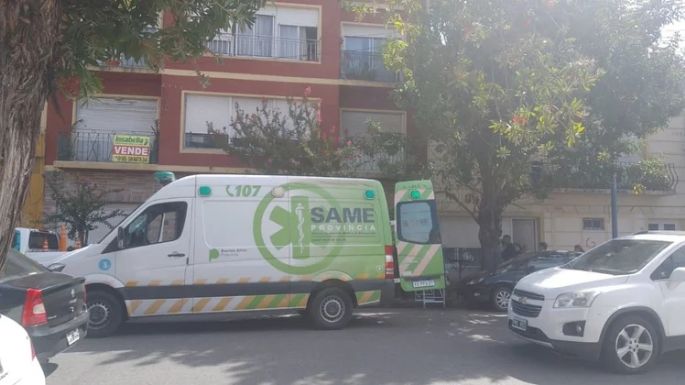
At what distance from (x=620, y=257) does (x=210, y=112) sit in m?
12.8

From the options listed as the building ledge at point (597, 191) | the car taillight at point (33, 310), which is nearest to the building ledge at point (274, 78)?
the building ledge at point (597, 191)

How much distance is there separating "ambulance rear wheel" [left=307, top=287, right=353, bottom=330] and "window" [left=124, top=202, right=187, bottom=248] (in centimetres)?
255

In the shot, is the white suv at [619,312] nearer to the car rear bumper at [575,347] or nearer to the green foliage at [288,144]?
the car rear bumper at [575,347]

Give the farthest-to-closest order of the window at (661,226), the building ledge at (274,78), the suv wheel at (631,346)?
the window at (661,226)
the building ledge at (274,78)
the suv wheel at (631,346)

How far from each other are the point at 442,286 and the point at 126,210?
412 inches

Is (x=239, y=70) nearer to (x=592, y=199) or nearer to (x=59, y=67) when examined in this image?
(x=592, y=199)

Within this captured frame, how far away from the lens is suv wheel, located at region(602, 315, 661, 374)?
23.9ft

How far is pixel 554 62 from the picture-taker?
1229cm

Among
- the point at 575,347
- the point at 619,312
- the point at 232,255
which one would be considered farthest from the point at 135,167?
the point at 619,312

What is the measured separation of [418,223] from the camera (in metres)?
11.6

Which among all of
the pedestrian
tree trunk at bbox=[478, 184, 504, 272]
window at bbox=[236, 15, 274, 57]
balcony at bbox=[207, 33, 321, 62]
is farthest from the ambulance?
window at bbox=[236, 15, 274, 57]

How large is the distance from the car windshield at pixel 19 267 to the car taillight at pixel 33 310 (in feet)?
2.24

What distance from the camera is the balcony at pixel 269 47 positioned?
18312 mm

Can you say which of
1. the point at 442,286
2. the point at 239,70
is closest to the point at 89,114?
the point at 239,70
